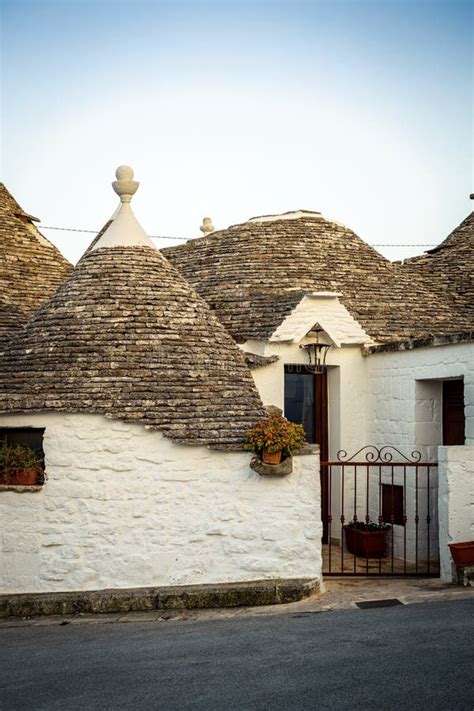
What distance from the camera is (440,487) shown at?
1016cm

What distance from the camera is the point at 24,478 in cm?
956

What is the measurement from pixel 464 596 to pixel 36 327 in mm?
6147

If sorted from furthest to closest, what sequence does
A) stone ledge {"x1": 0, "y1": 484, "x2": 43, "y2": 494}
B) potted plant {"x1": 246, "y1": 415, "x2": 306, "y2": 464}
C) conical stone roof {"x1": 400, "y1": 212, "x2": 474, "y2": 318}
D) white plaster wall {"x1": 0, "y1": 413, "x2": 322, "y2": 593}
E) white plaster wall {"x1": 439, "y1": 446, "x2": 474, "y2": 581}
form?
conical stone roof {"x1": 400, "y1": 212, "x2": 474, "y2": 318} → white plaster wall {"x1": 439, "y1": 446, "x2": 474, "y2": 581} → stone ledge {"x1": 0, "y1": 484, "x2": 43, "y2": 494} → white plaster wall {"x1": 0, "y1": 413, "x2": 322, "y2": 593} → potted plant {"x1": 246, "y1": 415, "x2": 306, "y2": 464}

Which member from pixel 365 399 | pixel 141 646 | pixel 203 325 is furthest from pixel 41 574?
pixel 365 399

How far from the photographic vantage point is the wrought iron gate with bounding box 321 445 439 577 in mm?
11742

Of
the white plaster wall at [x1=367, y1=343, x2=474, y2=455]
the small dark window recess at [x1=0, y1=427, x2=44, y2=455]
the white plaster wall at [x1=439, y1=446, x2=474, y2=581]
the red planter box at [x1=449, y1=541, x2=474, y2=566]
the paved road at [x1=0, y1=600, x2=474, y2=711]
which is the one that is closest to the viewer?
the paved road at [x1=0, y1=600, x2=474, y2=711]

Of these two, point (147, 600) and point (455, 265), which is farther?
point (455, 265)

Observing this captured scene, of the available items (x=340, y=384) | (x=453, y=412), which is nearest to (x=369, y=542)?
(x=453, y=412)

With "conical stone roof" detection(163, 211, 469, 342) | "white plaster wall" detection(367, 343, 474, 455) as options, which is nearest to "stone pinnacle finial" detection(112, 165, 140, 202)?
"conical stone roof" detection(163, 211, 469, 342)

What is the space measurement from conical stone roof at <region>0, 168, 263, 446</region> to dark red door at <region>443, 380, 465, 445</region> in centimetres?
339

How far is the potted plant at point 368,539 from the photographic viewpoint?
474 inches

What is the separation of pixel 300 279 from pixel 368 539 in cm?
460

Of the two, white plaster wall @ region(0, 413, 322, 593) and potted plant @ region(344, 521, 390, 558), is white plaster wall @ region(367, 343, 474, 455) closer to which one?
potted plant @ region(344, 521, 390, 558)

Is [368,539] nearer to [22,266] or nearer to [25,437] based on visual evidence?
[25,437]
